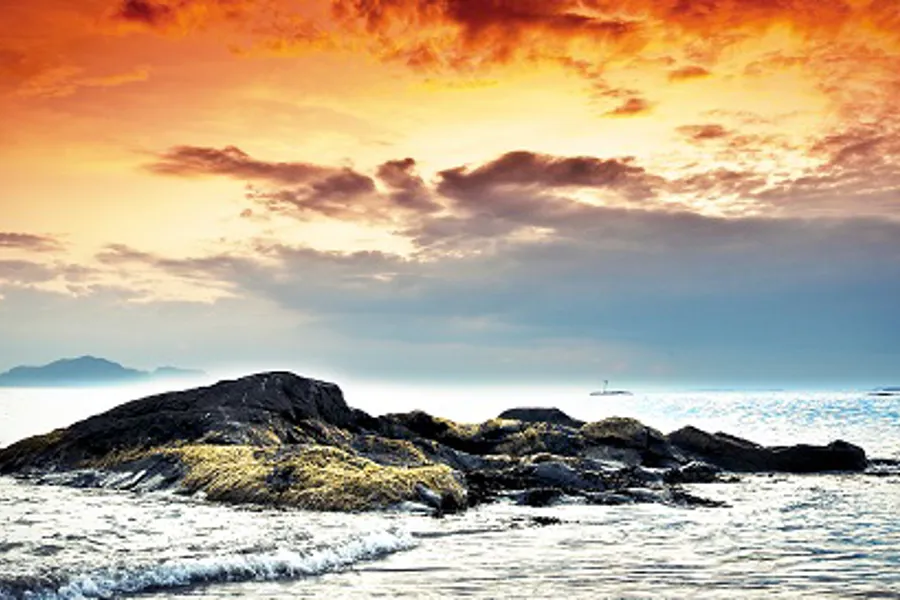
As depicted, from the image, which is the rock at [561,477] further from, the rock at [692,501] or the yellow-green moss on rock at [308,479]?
the yellow-green moss on rock at [308,479]

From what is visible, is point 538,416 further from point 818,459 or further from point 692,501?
point 692,501

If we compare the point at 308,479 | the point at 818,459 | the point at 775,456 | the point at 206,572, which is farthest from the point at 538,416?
the point at 206,572

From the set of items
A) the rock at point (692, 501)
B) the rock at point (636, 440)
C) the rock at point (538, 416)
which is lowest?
the rock at point (692, 501)

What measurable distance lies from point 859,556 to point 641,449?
2196cm

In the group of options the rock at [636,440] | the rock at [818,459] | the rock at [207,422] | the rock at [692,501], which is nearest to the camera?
the rock at [692,501]

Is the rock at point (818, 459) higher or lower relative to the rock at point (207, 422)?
lower

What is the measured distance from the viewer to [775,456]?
1625 inches

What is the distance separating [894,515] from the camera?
79.2ft

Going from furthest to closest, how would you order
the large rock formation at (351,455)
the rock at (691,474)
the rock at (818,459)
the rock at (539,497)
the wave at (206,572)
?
the rock at (818,459)
the rock at (691,474)
the rock at (539,497)
the large rock formation at (351,455)
the wave at (206,572)

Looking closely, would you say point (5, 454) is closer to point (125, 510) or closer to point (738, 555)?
Result: point (125, 510)

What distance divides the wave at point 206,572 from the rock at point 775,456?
2803 centimetres

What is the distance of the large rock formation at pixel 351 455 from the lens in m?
23.8

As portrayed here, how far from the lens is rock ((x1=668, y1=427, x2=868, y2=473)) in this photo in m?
40.9

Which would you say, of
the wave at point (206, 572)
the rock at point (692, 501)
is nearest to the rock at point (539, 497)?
the rock at point (692, 501)
